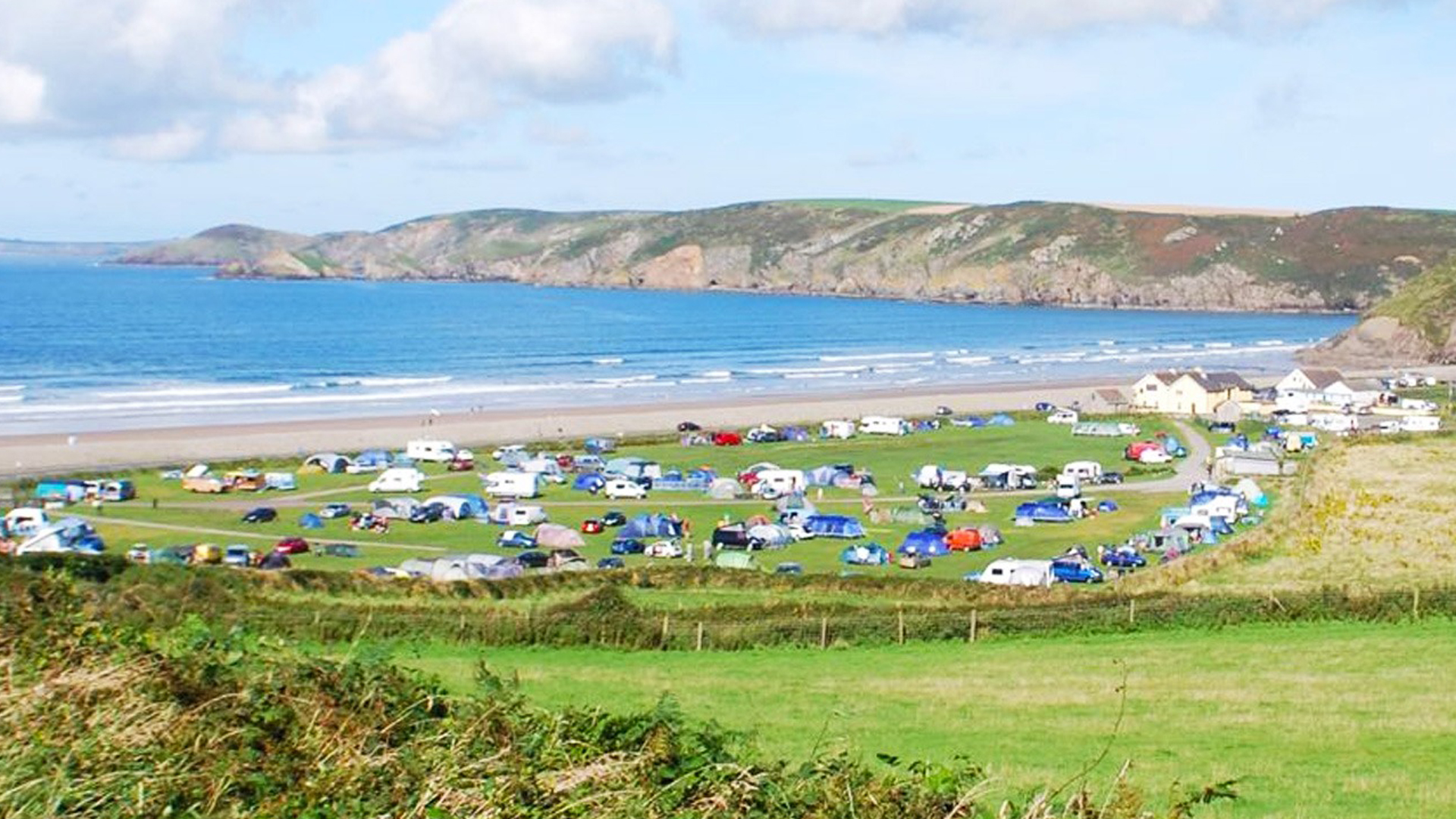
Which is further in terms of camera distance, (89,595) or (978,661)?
(978,661)

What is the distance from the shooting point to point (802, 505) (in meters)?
46.2

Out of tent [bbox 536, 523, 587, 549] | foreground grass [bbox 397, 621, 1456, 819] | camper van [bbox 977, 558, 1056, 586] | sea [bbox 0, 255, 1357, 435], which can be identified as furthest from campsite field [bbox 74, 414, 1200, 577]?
sea [bbox 0, 255, 1357, 435]

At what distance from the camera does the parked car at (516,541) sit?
41750mm

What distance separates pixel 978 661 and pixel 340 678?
14051 mm

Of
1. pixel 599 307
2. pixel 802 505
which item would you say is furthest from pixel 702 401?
pixel 599 307

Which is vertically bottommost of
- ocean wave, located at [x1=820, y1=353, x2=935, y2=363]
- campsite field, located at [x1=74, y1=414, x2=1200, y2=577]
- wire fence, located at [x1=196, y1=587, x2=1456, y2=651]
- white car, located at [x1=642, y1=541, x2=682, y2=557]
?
ocean wave, located at [x1=820, y1=353, x2=935, y2=363]

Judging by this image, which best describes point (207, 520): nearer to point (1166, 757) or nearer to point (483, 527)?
point (483, 527)

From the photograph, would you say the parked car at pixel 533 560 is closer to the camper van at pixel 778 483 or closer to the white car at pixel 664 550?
the white car at pixel 664 550

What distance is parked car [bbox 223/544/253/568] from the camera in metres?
37.4

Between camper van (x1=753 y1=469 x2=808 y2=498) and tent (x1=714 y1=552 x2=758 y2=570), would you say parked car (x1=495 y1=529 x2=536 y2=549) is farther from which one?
camper van (x1=753 y1=469 x2=808 y2=498)

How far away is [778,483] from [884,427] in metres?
18.4

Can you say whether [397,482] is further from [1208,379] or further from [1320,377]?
[1320,377]

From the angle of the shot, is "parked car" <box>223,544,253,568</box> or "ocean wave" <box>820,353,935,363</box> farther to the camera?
"ocean wave" <box>820,353,935,363</box>

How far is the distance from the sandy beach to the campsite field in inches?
211
